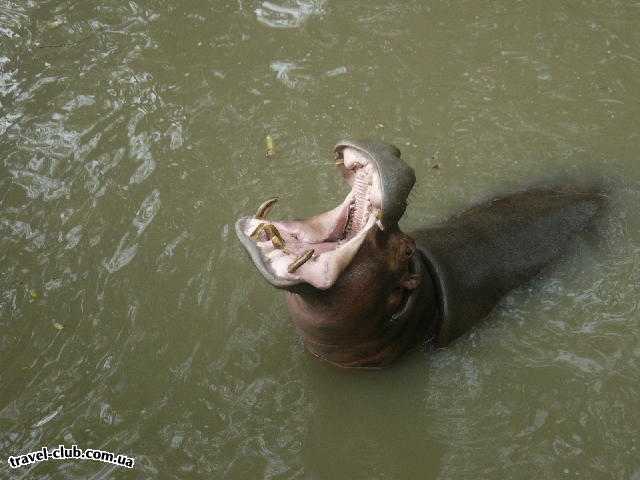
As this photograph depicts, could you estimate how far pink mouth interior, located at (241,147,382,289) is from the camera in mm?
3482

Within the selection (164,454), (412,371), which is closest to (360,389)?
(412,371)

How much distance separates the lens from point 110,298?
199 inches

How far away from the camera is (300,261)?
3.41 m

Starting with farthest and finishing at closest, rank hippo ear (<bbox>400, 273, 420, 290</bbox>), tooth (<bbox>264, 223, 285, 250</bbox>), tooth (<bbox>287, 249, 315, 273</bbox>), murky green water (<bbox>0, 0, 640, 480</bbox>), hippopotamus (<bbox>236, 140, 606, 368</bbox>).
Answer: murky green water (<bbox>0, 0, 640, 480</bbox>) < hippo ear (<bbox>400, 273, 420, 290</bbox>) < tooth (<bbox>264, 223, 285, 250</bbox>) < hippopotamus (<bbox>236, 140, 606, 368</bbox>) < tooth (<bbox>287, 249, 315, 273</bbox>)

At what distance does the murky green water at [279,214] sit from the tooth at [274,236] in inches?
46.9

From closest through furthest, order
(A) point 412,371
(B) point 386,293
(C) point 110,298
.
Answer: (B) point 386,293 < (A) point 412,371 < (C) point 110,298

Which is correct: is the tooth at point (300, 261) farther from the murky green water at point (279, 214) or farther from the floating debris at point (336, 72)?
the floating debris at point (336, 72)

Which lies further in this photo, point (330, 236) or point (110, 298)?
point (110, 298)

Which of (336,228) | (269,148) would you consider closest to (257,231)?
(336,228)

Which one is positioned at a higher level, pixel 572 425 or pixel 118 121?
pixel 118 121

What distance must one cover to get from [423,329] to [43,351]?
8.29ft

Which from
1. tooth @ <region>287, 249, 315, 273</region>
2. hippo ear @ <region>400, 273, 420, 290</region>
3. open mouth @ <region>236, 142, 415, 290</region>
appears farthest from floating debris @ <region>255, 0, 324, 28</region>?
tooth @ <region>287, 249, 315, 273</region>

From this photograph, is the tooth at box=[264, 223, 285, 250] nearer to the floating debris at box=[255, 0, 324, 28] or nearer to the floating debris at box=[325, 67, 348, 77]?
the floating debris at box=[325, 67, 348, 77]

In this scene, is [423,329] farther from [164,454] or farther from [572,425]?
[164,454]
